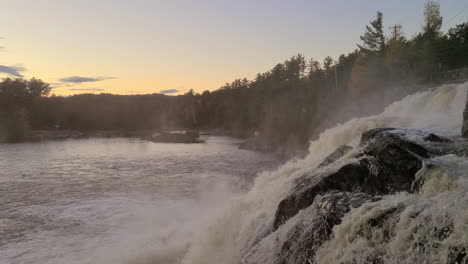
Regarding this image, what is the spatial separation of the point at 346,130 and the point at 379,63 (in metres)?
33.1

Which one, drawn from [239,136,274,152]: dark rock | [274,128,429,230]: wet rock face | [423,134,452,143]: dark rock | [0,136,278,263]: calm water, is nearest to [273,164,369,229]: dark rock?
[274,128,429,230]: wet rock face

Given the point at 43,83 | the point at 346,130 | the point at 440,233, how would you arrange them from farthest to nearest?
the point at 43,83
the point at 346,130
the point at 440,233

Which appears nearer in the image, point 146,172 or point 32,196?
point 32,196

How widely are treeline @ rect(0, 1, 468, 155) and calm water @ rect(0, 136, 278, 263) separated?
63.0 feet

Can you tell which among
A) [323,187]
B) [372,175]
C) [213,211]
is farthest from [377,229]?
[213,211]

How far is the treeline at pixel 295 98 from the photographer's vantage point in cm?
3766

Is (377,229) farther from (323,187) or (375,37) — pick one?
(375,37)

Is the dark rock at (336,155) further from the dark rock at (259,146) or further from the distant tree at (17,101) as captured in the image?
the distant tree at (17,101)

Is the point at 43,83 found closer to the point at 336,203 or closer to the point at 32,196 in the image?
the point at 32,196

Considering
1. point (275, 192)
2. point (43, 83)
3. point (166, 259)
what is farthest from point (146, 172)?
point (43, 83)

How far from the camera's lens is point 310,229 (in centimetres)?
609

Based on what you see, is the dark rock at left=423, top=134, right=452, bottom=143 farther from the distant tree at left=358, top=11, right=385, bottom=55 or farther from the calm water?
the distant tree at left=358, top=11, right=385, bottom=55

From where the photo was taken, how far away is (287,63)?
81250mm

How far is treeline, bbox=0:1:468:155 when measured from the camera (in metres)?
37.7
